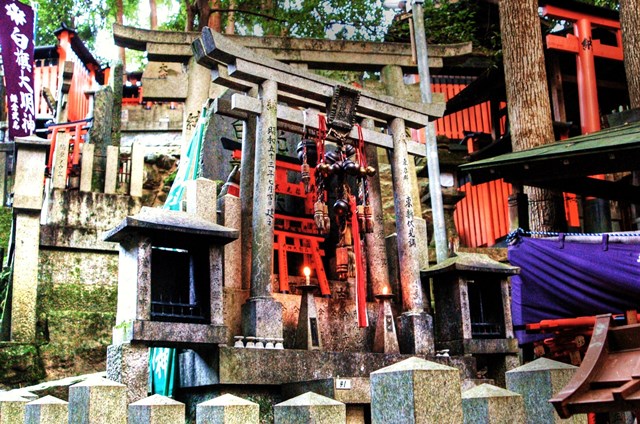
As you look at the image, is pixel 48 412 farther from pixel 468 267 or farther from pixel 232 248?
pixel 468 267

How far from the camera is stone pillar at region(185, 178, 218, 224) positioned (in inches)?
450

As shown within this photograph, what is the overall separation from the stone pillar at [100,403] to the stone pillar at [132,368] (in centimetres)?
211

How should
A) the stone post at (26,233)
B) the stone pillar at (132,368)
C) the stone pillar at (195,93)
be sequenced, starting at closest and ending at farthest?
the stone pillar at (132,368)
the stone post at (26,233)
the stone pillar at (195,93)

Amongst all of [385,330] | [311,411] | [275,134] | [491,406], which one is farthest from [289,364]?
[491,406]

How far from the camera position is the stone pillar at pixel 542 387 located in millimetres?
6465

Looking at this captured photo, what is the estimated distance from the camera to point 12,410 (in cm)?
824

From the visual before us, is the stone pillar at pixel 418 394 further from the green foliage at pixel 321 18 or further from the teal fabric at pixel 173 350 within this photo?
the green foliage at pixel 321 18

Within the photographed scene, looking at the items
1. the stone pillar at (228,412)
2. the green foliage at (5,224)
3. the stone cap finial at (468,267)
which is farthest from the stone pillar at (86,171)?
the stone pillar at (228,412)

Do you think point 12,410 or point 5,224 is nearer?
point 12,410

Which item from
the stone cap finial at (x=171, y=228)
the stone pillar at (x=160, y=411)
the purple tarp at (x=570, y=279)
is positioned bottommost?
the stone pillar at (x=160, y=411)

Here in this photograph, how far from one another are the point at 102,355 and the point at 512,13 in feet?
38.2

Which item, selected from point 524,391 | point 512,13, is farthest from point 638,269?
point 512,13

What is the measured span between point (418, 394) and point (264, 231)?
6060mm

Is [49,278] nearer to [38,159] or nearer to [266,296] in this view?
[38,159]
